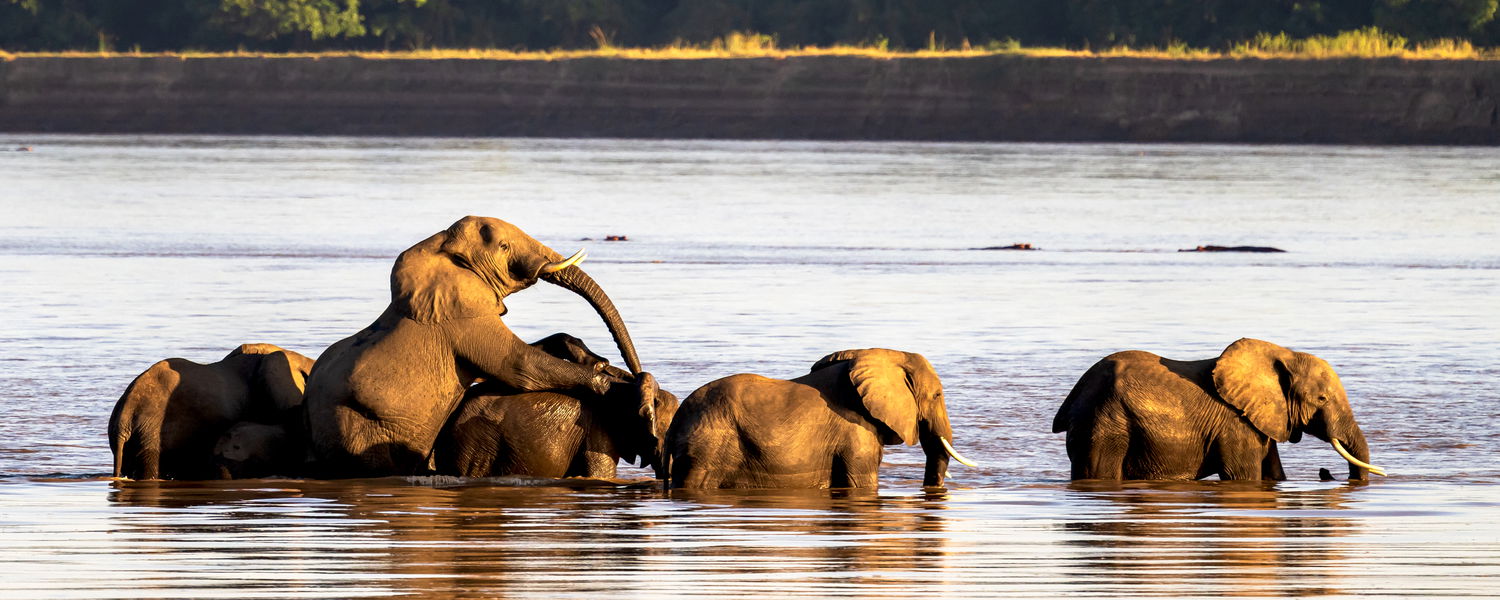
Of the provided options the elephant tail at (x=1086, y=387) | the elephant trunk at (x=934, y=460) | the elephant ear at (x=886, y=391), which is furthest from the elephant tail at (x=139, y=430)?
the elephant tail at (x=1086, y=387)

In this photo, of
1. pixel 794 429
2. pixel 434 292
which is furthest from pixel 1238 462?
pixel 434 292

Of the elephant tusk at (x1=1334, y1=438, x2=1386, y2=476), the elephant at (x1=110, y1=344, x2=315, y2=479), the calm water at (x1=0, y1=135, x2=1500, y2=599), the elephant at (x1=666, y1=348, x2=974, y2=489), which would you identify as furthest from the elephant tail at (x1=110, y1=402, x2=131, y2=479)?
the elephant tusk at (x1=1334, y1=438, x2=1386, y2=476)

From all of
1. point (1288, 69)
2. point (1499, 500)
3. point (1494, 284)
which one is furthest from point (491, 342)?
point (1288, 69)

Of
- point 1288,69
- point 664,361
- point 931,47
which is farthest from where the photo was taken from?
point 931,47

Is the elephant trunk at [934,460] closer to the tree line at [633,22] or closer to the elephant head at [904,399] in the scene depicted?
the elephant head at [904,399]

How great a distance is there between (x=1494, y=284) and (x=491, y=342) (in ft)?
43.5

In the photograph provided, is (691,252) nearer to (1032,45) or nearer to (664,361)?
(664,361)

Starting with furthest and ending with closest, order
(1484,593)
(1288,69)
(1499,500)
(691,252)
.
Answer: (1288,69) → (691,252) → (1499,500) → (1484,593)

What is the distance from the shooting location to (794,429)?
11852 mm

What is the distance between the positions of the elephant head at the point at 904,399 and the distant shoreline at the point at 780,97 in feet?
135

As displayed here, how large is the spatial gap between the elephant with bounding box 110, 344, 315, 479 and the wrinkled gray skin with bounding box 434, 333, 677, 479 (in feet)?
2.56

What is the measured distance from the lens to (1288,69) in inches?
2079

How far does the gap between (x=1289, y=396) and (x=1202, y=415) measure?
0.43 m

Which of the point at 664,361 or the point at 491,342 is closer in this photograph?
the point at 491,342
